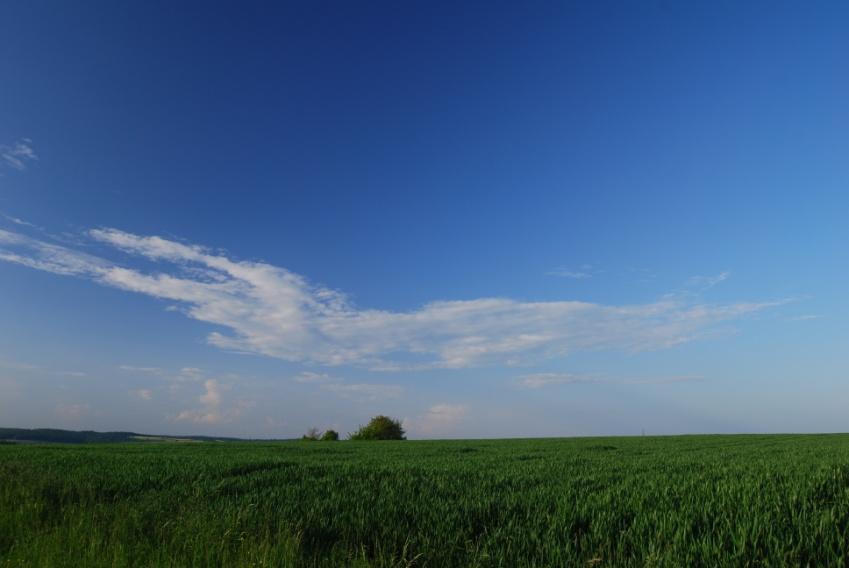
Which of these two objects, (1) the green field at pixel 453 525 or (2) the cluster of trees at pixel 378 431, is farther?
(2) the cluster of trees at pixel 378 431

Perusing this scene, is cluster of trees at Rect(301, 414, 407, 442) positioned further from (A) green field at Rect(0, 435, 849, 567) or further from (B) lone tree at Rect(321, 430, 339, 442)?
(A) green field at Rect(0, 435, 849, 567)

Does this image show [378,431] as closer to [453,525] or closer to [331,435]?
[331,435]

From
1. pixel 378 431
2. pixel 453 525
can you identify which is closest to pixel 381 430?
pixel 378 431

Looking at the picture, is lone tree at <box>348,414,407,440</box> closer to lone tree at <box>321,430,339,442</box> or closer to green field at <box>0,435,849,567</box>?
lone tree at <box>321,430,339,442</box>

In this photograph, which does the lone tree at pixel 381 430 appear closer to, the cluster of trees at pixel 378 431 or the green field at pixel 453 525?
the cluster of trees at pixel 378 431

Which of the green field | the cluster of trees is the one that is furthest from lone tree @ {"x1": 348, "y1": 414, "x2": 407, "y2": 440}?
the green field

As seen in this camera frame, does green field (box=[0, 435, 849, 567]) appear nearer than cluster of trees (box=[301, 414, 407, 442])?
Yes

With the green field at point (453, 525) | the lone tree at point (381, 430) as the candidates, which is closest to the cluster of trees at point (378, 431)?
the lone tree at point (381, 430)

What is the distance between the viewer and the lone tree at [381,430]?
322 ft

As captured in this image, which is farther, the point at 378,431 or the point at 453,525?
the point at 378,431

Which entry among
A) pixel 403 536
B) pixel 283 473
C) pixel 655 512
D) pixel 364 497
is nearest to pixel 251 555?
pixel 403 536

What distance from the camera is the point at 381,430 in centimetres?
9794

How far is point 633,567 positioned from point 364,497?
18.7 feet

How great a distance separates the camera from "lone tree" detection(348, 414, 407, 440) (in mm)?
98125
